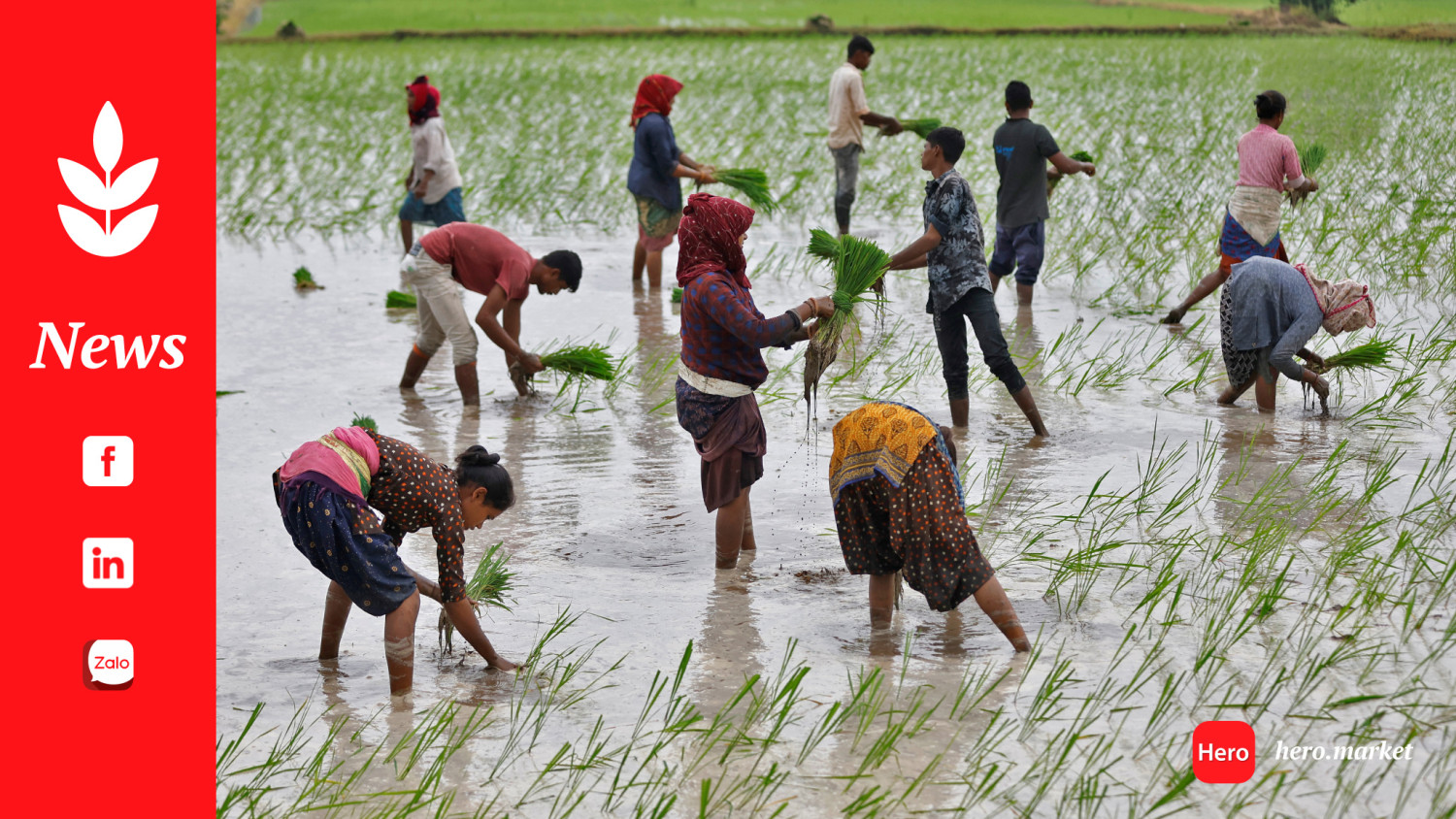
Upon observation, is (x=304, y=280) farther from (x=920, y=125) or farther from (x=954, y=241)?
(x=954, y=241)

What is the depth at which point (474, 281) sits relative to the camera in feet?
19.3

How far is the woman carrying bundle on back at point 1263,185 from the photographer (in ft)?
21.7

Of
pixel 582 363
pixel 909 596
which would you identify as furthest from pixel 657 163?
pixel 909 596

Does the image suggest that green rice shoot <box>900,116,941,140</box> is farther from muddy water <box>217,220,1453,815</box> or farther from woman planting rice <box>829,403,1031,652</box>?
woman planting rice <box>829,403,1031,652</box>

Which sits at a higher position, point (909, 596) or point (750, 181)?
A: point (750, 181)

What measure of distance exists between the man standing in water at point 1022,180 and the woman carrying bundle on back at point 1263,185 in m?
0.76

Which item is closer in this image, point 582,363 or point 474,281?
point 474,281

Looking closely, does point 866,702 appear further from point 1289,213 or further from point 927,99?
point 927,99

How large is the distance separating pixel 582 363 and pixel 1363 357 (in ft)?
11.2

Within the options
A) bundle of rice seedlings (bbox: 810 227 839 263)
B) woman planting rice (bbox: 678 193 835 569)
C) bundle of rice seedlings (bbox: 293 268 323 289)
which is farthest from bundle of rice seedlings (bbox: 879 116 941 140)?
woman planting rice (bbox: 678 193 835 569)

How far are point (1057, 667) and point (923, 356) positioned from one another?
380 centimetres

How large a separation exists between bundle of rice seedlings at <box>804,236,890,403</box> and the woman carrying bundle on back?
2.89 metres

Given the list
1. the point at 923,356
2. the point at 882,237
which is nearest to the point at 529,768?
the point at 923,356

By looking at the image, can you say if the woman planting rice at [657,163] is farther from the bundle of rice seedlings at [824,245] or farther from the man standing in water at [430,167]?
the bundle of rice seedlings at [824,245]
